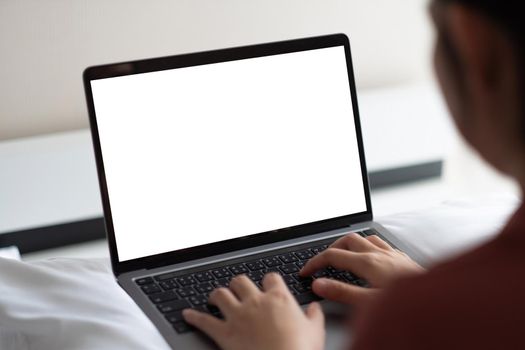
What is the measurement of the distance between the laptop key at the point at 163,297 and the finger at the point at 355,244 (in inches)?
7.3

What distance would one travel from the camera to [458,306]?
452 mm

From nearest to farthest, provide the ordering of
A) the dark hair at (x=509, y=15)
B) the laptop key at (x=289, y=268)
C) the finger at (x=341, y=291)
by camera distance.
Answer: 1. the dark hair at (x=509, y=15)
2. the finger at (x=341, y=291)
3. the laptop key at (x=289, y=268)

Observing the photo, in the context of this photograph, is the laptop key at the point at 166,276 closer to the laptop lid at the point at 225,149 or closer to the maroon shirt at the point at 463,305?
the laptop lid at the point at 225,149

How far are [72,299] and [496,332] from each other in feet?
1.88

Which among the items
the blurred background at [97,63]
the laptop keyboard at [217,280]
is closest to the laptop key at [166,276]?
the laptop keyboard at [217,280]

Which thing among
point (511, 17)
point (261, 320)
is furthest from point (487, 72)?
point (261, 320)

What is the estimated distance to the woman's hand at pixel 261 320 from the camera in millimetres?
751

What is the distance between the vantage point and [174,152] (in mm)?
1018

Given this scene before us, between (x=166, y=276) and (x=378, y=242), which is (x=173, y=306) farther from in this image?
(x=378, y=242)

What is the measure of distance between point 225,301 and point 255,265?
0.18 meters

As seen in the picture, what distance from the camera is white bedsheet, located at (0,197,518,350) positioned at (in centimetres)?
84

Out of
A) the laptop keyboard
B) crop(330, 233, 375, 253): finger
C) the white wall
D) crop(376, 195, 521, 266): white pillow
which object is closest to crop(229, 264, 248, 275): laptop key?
the laptop keyboard

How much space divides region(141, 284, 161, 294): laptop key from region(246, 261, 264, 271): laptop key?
0.36 feet

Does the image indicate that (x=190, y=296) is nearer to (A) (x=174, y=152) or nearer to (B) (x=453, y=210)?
(A) (x=174, y=152)
